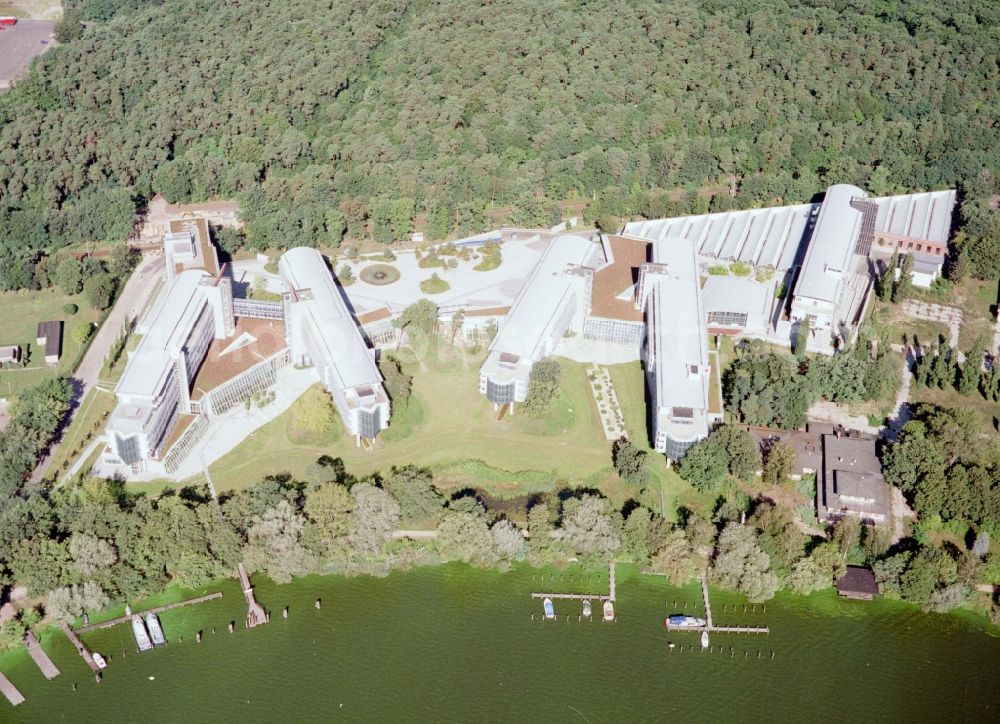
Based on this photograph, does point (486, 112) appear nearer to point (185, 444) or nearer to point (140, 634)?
point (185, 444)

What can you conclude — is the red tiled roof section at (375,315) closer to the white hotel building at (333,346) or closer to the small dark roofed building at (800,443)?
the white hotel building at (333,346)

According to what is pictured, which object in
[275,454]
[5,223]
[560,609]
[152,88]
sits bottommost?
[560,609]

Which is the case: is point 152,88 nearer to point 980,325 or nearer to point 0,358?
point 0,358

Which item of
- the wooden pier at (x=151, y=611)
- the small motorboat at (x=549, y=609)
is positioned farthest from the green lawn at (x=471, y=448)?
the small motorboat at (x=549, y=609)

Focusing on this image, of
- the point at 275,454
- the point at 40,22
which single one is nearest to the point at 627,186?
the point at 275,454

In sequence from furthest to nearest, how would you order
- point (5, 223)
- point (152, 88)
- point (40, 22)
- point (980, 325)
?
1. point (40, 22)
2. point (152, 88)
3. point (5, 223)
4. point (980, 325)

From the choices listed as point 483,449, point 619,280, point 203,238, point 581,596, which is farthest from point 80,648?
point 619,280
